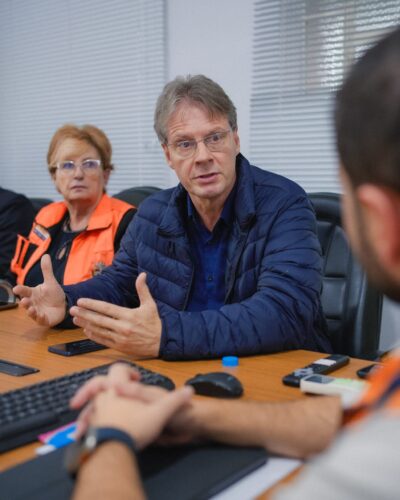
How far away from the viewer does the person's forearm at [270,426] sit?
35.4 inches

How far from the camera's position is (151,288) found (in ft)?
6.20

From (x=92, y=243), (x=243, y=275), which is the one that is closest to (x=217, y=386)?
(x=243, y=275)

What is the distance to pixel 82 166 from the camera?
2779 mm

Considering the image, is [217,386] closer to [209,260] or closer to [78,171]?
[209,260]

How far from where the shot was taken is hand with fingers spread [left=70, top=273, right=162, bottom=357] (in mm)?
1396

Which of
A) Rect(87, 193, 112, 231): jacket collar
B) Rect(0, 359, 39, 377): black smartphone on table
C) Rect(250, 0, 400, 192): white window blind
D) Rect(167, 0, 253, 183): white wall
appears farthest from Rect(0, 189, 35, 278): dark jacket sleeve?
Rect(0, 359, 39, 377): black smartphone on table

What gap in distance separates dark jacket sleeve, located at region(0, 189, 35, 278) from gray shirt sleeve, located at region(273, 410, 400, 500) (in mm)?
2950

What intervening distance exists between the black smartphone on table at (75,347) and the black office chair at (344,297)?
0.82 meters

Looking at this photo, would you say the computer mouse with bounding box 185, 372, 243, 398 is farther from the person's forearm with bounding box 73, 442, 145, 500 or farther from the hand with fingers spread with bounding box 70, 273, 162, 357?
the person's forearm with bounding box 73, 442, 145, 500

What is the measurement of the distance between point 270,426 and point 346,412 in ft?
0.38

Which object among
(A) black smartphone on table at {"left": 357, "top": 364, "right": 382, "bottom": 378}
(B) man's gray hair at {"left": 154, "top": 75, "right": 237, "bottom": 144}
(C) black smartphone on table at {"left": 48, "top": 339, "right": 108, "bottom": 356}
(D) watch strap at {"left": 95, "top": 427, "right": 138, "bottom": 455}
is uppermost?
(B) man's gray hair at {"left": 154, "top": 75, "right": 237, "bottom": 144}

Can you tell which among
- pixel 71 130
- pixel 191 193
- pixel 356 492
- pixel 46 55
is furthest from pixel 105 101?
pixel 356 492

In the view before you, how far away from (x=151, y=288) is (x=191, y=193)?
1.09ft

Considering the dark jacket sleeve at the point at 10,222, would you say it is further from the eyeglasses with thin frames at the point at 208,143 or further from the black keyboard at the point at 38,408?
the black keyboard at the point at 38,408
